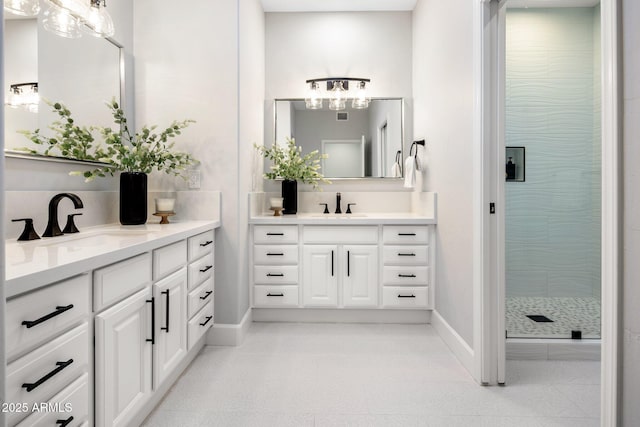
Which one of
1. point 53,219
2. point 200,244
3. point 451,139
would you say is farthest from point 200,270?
point 451,139

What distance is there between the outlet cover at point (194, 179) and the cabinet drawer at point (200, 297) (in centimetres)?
61

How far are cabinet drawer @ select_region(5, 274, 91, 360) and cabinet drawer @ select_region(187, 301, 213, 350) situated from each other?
95 cm

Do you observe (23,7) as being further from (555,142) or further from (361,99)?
(555,142)

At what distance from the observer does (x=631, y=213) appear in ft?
3.21

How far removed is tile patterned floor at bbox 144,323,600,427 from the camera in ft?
5.44

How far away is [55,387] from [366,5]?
351 centimetres

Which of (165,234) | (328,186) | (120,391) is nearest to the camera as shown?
(120,391)

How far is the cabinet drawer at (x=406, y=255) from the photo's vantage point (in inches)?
113

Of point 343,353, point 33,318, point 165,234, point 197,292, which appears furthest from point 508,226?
point 33,318

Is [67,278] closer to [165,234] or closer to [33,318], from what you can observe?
[33,318]

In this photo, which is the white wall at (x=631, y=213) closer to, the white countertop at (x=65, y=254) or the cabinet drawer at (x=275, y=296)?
the white countertop at (x=65, y=254)

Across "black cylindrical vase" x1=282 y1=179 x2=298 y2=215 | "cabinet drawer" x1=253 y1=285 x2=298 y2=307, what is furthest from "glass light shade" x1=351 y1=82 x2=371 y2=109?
"cabinet drawer" x1=253 y1=285 x2=298 y2=307

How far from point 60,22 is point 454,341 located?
270 centimetres

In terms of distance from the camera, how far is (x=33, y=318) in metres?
0.93
